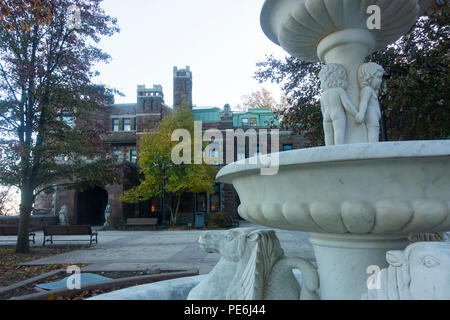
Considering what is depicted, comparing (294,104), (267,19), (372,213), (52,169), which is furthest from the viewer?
(294,104)

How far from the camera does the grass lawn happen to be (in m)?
6.69

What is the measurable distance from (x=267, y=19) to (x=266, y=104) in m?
32.7

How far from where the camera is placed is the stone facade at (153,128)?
26.2m

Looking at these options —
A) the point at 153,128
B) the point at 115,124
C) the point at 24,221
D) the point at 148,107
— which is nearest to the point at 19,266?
the point at 24,221

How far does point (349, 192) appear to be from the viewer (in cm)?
158

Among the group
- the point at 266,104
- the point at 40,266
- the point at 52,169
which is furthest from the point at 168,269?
the point at 266,104

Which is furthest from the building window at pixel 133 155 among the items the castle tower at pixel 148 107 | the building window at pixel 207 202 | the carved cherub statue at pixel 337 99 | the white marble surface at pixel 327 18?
the carved cherub statue at pixel 337 99

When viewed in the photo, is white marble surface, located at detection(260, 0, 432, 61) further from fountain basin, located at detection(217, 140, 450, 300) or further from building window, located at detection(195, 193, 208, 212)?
building window, located at detection(195, 193, 208, 212)

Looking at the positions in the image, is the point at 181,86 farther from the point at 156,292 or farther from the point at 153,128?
the point at 156,292

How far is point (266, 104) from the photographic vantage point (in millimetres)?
35062

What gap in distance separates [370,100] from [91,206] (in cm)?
2821

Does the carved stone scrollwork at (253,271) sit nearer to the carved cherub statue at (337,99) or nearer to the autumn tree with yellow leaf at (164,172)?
the carved cherub statue at (337,99)

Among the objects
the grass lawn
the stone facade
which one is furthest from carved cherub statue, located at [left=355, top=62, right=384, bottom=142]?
the stone facade

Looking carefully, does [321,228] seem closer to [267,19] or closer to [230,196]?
[267,19]
